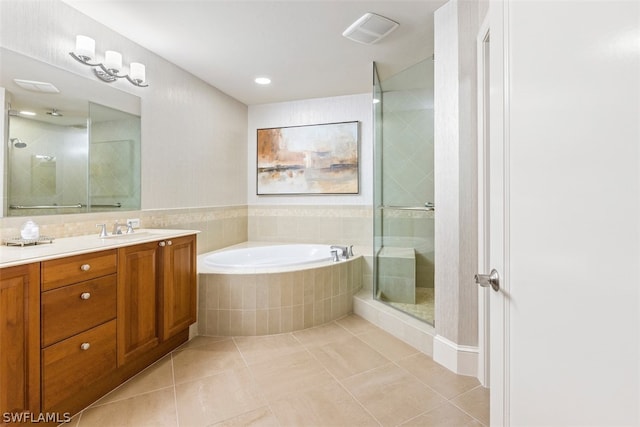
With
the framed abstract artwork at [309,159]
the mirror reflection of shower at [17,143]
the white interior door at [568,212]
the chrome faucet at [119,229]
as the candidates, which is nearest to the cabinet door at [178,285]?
the chrome faucet at [119,229]

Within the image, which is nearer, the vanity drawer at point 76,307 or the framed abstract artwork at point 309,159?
the vanity drawer at point 76,307

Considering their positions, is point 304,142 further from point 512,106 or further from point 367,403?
point 512,106

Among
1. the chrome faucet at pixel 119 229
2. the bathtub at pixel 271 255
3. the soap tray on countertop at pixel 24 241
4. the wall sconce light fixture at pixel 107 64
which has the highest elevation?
the wall sconce light fixture at pixel 107 64

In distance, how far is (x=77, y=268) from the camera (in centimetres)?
156

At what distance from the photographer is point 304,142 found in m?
4.12

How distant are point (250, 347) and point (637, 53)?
2.57 m

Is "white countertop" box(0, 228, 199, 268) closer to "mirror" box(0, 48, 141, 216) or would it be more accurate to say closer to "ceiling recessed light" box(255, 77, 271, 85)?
"mirror" box(0, 48, 141, 216)

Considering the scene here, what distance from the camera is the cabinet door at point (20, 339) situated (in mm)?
1246

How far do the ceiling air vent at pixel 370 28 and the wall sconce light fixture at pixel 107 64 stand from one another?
1679 mm

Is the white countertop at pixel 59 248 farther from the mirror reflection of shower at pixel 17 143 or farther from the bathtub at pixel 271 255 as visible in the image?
the bathtub at pixel 271 255

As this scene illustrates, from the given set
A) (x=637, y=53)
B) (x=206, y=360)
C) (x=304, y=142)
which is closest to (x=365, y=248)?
(x=304, y=142)

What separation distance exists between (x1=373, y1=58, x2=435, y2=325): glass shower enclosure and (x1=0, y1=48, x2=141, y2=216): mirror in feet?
7.36

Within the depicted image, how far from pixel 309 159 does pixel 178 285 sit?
2.40 metres

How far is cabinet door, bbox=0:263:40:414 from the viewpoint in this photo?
4.09 feet
